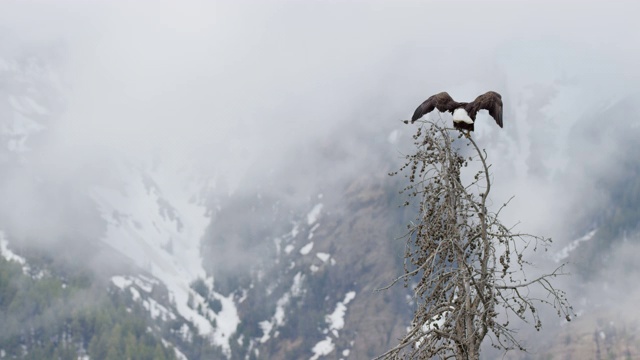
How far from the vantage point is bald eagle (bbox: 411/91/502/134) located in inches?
577

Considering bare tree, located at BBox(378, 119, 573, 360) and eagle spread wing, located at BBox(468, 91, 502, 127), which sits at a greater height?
eagle spread wing, located at BBox(468, 91, 502, 127)

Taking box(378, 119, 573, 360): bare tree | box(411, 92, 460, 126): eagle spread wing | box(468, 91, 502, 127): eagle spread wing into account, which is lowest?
box(378, 119, 573, 360): bare tree

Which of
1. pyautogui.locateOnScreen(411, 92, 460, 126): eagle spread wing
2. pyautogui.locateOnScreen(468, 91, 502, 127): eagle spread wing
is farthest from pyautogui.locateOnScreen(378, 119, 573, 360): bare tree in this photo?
pyautogui.locateOnScreen(411, 92, 460, 126): eagle spread wing

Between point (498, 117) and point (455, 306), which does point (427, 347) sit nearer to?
point (455, 306)

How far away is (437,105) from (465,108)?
61 centimetres

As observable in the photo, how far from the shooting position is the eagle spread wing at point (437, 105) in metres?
15.2

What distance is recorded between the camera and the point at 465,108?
1492 centimetres

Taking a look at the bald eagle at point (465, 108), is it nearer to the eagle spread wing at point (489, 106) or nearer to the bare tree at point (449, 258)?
the eagle spread wing at point (489, 106)

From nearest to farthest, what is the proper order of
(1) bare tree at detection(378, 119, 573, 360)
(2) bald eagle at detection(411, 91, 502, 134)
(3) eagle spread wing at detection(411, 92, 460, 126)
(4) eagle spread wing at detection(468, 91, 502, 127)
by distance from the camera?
(1) bare tree at detection(378, 119, 573, 360), (2) bald eagle at detection(411, 91, 502, 134), (4) eagle spread wing at detection(468, 91, 502, 127), (3) eagle spread wing at detection(411, 92, 460, 126)

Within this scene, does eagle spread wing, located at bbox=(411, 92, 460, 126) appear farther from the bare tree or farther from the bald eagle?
the bare tree

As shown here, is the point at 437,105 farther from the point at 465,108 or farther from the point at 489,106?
the point at 489,106

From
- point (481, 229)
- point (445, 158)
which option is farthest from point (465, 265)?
point (445, 158)

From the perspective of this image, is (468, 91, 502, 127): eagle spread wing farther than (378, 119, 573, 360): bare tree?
Yes

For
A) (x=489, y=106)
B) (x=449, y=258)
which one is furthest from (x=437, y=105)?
(x=449, y=258)
